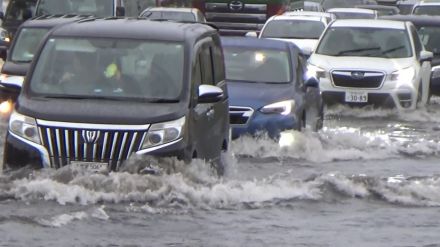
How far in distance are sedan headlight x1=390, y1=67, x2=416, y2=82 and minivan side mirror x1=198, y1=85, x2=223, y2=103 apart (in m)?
11.1

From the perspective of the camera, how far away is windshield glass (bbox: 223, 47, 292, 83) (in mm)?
17359

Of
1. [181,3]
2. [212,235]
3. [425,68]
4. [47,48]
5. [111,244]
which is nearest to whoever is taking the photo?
[111,244]

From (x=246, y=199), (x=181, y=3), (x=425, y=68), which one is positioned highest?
(x=246, y=199)

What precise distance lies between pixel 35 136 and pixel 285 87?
649 centimetres

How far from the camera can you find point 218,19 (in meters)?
39.4

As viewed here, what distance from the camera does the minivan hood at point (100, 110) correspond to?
10977 millimetres

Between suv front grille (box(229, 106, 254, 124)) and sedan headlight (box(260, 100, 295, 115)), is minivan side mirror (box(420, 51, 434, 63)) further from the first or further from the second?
suv front grille (box(229, 106, 254, 124))

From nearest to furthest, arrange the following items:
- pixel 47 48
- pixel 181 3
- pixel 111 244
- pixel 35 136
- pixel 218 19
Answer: pixel 111 244
pixel 35 136
pixel 47 48
pixel 218 19
pixel 181 3

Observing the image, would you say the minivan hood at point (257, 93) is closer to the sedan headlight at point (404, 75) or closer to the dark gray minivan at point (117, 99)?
the dark gray minivan at point (117, 99)

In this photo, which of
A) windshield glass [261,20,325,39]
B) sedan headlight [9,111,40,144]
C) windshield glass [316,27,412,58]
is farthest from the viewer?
windshield glass [261,20,325,39]

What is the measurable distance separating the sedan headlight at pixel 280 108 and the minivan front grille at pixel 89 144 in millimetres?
5380

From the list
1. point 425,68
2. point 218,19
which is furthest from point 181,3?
point 425,68

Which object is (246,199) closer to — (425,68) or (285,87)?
(285,87)

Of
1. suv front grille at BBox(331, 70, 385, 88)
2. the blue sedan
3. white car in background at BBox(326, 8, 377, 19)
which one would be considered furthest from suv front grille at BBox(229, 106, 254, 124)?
white car in background at BBox(326, 8, 377, 19)
